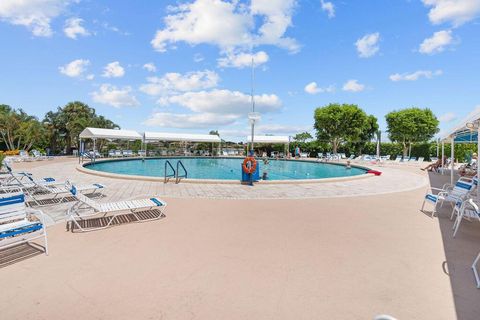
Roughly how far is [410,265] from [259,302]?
2.14 metres

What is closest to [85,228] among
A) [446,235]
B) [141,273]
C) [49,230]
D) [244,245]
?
[49,230]

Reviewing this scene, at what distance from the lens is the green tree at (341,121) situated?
31.4m

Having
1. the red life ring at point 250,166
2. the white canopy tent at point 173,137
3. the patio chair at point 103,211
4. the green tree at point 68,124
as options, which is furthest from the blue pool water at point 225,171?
the patio chair at point 103,211

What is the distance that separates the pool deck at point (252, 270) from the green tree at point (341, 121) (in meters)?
27.5

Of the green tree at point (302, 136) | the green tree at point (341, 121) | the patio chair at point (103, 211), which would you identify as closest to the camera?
the patio chair at point (103, 211)

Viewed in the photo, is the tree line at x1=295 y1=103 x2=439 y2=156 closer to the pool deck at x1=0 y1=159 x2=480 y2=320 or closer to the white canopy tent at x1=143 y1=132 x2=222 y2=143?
the white canopy tent at x1=143 y1=132 x2=222 y2=143

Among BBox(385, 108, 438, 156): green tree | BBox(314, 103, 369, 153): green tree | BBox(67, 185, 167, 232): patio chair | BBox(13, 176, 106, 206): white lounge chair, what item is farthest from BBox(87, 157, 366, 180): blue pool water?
BBox(385, 108, 438, 156): green tree

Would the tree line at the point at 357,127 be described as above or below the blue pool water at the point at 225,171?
above

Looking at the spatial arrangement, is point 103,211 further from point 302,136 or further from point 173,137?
point 302,136

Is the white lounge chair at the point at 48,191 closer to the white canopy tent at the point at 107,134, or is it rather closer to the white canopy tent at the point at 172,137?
the white canopy tent at the point at 107,134

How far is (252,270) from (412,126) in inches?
1292

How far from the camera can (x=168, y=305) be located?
8.13ft

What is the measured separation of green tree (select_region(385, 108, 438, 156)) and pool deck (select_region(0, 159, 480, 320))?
28.6m

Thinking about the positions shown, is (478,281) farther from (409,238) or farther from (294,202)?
(294,202)
